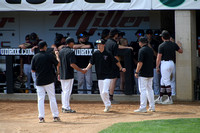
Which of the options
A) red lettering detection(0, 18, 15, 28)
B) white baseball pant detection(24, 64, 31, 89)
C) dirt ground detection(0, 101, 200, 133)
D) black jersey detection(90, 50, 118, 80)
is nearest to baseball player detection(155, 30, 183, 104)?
dirt ground detection(0, 101, 200, 133)

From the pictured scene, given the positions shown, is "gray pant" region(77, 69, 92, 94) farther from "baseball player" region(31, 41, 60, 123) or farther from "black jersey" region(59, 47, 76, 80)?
"baseball player" region(31, 41, 60, 123)

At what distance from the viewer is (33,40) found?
1316 centimetres

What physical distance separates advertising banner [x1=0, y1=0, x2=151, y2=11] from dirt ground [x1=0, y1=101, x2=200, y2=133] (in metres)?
2.80

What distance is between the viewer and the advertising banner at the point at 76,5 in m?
12.6

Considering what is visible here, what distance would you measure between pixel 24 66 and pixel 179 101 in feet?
15.8

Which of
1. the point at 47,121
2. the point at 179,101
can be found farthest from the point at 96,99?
the point at 47,121

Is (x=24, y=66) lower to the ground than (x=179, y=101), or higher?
higher

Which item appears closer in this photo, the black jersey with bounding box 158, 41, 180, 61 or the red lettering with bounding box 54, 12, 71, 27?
the black jersey with bounding box 158, 41, 180, 61

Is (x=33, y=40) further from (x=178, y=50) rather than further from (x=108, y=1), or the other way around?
(x=178, y=50)

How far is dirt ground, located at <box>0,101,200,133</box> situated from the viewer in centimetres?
869

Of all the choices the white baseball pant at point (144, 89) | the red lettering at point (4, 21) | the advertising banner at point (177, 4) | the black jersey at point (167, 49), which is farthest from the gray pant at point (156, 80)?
the red lettering at point (4, 21)

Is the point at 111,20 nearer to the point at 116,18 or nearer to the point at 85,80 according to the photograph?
the point at 116,18

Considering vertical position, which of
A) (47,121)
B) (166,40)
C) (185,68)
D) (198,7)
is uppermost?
(198,7)

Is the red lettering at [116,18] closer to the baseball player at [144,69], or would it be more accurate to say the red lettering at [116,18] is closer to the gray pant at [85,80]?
the gray pant at [85,80]
